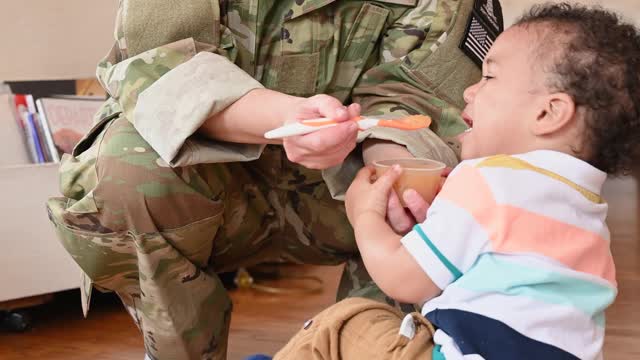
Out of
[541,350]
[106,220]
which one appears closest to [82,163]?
[106,220]

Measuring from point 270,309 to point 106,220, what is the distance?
83 centimetres

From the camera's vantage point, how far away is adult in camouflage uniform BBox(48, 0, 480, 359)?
1027 mm

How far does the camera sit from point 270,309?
1.85 m

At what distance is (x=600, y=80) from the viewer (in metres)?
0.85

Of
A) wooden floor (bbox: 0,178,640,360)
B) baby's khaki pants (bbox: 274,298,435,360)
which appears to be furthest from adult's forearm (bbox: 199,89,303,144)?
wooden floor (bbox: 0,178,640,360)

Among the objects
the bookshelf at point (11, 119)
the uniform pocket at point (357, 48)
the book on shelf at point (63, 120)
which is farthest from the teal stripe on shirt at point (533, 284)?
the book on shelf at point (63, 120)

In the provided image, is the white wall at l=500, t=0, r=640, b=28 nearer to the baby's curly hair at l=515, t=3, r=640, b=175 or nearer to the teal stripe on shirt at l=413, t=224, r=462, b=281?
the baby's curly hair at l=515, t=3, r=640, b=175

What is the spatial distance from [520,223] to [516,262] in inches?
1.5

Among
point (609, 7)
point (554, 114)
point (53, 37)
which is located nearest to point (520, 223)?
point (554, 114)

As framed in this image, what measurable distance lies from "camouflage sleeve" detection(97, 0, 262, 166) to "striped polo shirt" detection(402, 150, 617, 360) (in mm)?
320

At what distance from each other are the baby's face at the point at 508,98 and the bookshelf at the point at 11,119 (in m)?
1.08

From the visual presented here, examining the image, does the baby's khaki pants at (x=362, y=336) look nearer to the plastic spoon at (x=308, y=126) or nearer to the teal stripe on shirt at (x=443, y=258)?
the teal stripe on shirt at (x=443, y=258)

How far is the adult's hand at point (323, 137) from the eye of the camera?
87 centimetres

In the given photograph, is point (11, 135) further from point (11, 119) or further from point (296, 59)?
point (296, 59)
